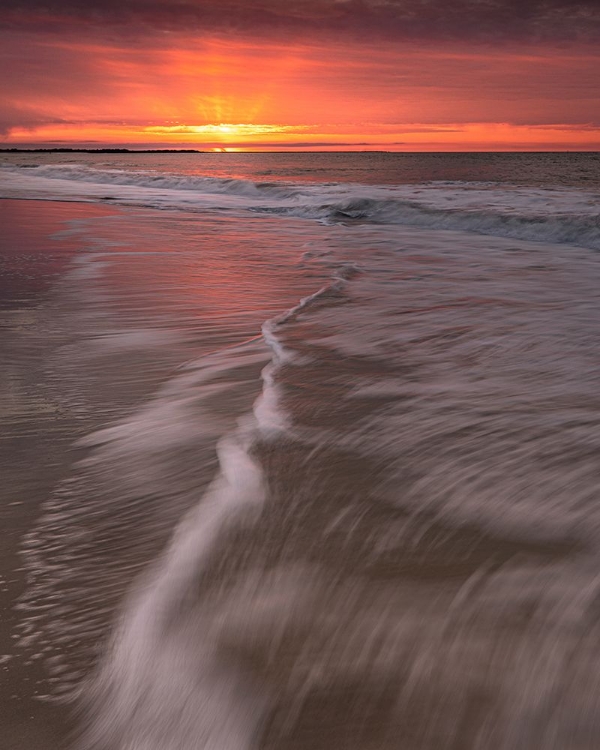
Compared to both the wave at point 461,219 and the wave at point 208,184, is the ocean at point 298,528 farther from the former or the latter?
the wave at point 208,184

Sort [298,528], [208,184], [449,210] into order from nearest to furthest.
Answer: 1. [298,528]
2. [449,210]
3. [208,184]

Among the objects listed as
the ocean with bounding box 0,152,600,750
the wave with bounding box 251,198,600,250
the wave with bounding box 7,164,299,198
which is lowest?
the ocean with bounding box 0,152,600,750

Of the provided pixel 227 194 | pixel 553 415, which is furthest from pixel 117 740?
pixel 227 194

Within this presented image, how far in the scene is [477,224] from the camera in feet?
A: 40.0

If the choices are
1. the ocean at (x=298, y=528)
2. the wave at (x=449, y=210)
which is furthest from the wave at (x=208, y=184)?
the ocean at (x=298, y=528)

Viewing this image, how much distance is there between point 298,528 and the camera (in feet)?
6.23

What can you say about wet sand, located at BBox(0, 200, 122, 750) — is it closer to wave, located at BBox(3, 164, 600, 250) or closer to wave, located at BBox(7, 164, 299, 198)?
wave, located at BBox(3, 164, 600, 250)

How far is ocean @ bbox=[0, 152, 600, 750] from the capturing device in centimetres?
129

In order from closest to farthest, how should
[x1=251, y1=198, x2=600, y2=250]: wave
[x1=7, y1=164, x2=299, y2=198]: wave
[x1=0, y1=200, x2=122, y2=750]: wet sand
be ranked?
[x1=0, y1=200, x2=122, y2=750]: wet sand
[x1=251, y1=198, x2=600, y2=250]: wave
[x1=7, y1=164, x2=299, y2=198]: wave

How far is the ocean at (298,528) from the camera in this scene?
50.9 inches

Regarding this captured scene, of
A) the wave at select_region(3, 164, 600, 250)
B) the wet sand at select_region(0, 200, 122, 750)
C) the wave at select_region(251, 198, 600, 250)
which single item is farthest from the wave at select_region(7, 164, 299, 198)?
the wet sand at select_region(0, 200, 122, 750)

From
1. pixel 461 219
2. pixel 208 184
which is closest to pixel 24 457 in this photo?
pixel 461 219

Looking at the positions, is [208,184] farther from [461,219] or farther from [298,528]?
[298,528]

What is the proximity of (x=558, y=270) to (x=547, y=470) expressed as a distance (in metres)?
5.40
